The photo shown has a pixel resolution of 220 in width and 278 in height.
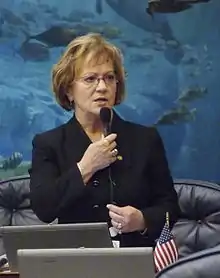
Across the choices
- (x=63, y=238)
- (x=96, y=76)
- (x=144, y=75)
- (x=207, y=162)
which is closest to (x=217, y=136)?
(x=207, y=162)

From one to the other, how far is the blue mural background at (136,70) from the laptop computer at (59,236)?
1.92m

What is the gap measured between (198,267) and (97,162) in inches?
47.3

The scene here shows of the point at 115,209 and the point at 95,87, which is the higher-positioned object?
the point at 95,87

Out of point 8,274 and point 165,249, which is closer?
point 8,274

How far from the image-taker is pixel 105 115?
7.55 ft

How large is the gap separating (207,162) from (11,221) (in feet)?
4.36

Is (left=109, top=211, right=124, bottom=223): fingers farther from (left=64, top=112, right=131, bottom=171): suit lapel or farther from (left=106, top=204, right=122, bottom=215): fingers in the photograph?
(left=64, top=112, right=131, bottom=171): suit lapel

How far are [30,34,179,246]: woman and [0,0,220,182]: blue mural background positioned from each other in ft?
4.76

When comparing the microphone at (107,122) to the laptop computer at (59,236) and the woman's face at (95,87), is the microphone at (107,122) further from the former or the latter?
the laptop computer at (59,236)

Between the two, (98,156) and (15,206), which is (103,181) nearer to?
(98,156)

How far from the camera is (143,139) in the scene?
244 centimetres

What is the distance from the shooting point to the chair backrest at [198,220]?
2956mm

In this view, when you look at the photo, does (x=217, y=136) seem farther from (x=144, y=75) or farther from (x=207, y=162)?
(x=144, y=75)

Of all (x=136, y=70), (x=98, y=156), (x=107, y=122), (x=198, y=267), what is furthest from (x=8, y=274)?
(x=136, y=70)
